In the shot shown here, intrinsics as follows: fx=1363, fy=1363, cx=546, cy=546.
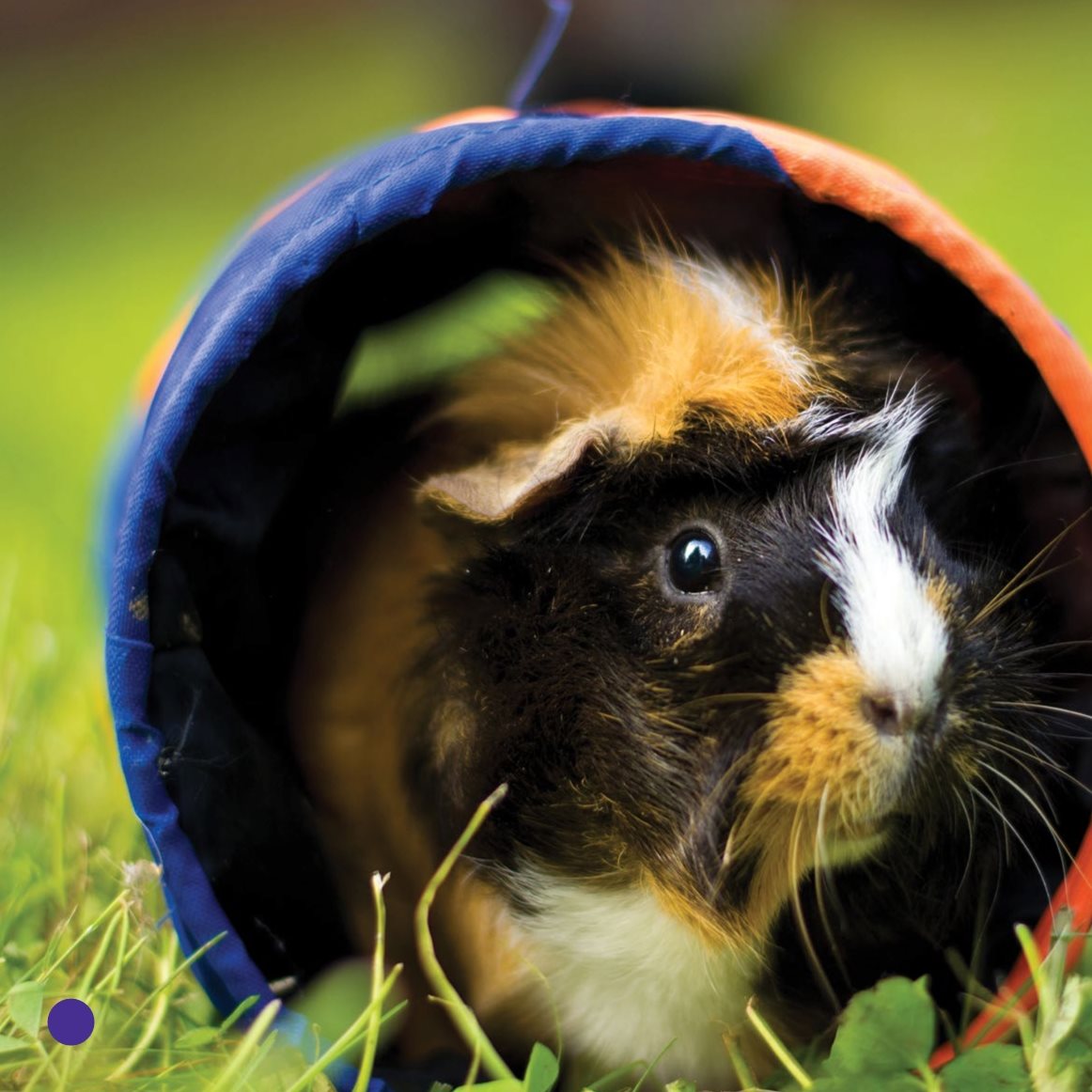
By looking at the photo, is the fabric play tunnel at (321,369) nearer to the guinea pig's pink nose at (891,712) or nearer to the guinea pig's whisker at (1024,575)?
the guinea pig's whisker at (1024,575)

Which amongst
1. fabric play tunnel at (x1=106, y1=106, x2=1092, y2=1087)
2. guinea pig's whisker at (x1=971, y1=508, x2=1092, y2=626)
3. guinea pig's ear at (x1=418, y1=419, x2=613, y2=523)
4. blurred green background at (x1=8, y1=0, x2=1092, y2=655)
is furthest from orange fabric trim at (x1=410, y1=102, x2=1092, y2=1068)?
blurred green background at (x1=8, y1=0, x2=1092, y2=655)

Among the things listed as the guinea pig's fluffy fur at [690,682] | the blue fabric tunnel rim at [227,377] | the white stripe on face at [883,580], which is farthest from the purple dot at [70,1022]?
the white stripe on face at [883,580]

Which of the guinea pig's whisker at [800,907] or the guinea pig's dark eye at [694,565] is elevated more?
the guinea pig's dark eye at [694,565]

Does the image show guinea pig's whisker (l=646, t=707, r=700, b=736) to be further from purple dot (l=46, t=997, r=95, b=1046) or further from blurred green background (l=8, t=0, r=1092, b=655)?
blurred green background (l=8, t=0, r=1092, b=655)

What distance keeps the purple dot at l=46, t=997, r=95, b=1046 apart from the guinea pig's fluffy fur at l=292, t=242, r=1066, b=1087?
1.31 feet

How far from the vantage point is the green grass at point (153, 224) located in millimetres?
1461

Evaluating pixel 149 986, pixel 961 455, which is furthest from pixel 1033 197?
pixel 149 986

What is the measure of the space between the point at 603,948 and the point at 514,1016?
15 centimetres

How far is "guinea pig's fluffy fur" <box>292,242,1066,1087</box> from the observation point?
1.33m

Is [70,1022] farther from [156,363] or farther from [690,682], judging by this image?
[156,363]

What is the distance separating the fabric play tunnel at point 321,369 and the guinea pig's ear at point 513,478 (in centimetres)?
26

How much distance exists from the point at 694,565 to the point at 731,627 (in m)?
0.08

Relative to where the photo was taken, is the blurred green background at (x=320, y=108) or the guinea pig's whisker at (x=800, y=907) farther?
the blurred green background at (x=320, y=108)

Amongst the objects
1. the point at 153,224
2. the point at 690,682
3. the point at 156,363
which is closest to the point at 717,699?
the point at 690,682
